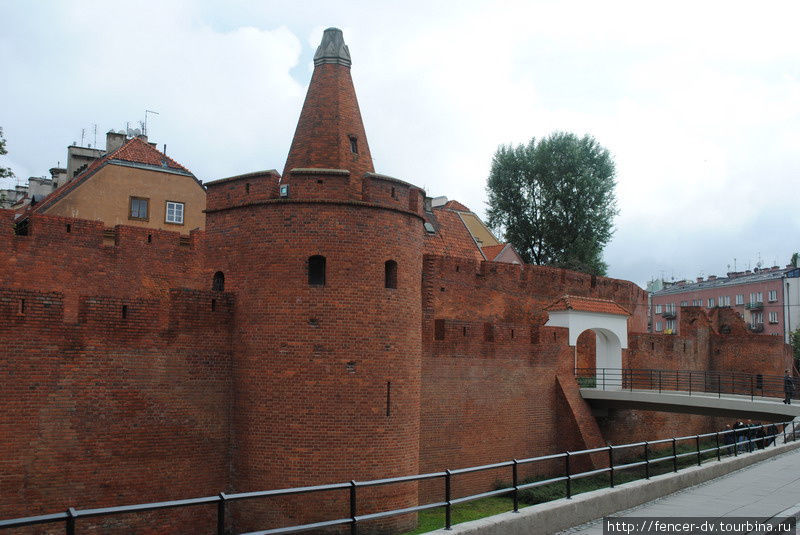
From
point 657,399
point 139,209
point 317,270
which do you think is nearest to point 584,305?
point 657,399

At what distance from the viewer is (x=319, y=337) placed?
15.2 meters

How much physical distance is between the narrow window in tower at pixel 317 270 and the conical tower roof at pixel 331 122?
2296mm

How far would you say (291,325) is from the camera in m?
15.2

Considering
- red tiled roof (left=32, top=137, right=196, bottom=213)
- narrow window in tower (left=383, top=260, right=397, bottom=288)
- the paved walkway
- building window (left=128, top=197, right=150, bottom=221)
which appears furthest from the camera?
building window (left=128, top=197, right=150, bottom=221)

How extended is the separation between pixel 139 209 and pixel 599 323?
57.4 feet

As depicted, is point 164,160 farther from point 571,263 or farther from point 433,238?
point 571,263

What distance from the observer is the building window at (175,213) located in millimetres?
29859

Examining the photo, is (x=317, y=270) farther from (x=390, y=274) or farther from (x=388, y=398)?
(x=388, y=398)

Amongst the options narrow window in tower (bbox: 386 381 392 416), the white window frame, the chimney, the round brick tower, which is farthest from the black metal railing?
the chimney

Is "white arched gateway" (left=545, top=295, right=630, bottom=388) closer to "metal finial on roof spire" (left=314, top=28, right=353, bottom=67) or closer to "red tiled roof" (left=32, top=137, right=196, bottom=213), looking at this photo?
"metal finial on roof spire" (left=314, top=28, right=353, bottom=67)

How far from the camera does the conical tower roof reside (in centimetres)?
1708

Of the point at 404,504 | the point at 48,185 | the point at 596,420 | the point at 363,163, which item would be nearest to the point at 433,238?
the point at 596,420

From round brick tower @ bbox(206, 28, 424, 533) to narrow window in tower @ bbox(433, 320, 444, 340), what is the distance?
3450mm

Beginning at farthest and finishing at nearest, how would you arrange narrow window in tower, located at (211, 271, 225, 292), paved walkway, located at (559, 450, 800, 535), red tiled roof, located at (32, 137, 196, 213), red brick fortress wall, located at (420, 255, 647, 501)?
1. red tiled roof, located at (32, 137, 196, 213)
2. red brick fortress wall, located at (420, 255, 647, 501)
3. narrow window in tower, located at (211, 271, 225, 292)
4. paved walkway, located at (559, 450, 800, 535)
